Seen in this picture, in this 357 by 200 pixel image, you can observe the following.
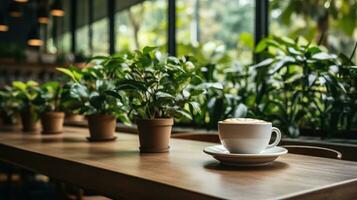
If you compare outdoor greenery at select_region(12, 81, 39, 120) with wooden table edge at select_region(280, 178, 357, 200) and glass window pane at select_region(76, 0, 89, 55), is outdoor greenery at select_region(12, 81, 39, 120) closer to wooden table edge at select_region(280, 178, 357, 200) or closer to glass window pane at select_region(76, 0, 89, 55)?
wooden table edge at select_region(280, 178, 357, 200)

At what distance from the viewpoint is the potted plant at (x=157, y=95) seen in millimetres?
1738

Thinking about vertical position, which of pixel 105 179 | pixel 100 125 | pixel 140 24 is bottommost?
pixel 105 179

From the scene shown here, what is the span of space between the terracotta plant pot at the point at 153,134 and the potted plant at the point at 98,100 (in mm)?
384

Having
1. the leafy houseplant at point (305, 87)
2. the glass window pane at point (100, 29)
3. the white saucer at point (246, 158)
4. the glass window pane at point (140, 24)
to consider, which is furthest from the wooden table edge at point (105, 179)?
the glass window pane at point (100, 29)

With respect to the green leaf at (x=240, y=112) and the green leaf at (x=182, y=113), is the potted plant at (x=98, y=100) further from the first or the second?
the green leaf at (x=240, y=112)

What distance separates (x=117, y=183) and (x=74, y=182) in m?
0.28

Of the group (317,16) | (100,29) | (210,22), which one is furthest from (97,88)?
(210,22)

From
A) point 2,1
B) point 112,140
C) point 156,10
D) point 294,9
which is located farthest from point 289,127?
point 2,1

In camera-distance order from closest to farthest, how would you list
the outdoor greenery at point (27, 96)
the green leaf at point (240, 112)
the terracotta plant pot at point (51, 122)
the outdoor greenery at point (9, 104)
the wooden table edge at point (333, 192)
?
the wooden table edge at point (333, 192) → the green leaf at point (240, 112) → the terracotta plant pot at point (51, 122) → the outdoor greenery at point (27, 96) → the outdoor greenery at point (9, 104)

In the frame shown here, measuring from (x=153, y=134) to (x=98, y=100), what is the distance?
49 centimetres

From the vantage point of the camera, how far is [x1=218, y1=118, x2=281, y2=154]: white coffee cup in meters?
1.34

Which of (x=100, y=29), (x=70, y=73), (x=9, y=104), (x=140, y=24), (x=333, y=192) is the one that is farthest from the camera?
(x=100, y=29)

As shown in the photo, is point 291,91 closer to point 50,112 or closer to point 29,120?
point 50,112

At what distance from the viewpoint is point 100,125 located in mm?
2225
